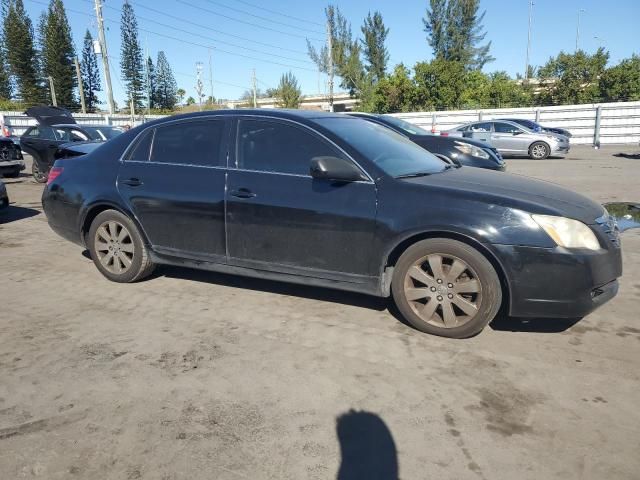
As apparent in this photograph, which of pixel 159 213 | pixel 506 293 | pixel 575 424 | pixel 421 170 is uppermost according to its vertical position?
pixel 421 170

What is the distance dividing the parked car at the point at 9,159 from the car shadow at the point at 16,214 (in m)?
3.81

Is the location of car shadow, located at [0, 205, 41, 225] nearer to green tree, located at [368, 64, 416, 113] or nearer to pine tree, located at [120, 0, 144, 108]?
green tree, located at [368, 64, 416, 113]

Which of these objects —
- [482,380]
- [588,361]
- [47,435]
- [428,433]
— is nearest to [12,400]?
[47,435]

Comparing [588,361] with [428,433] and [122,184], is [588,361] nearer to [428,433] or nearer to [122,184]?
[428,433]

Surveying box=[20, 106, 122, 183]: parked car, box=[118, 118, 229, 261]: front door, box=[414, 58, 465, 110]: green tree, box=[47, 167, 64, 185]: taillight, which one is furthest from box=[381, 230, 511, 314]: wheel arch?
box=[414, 58, 465, 110]: green tree

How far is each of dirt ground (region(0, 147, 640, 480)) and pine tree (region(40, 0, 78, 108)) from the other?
66.6 meters

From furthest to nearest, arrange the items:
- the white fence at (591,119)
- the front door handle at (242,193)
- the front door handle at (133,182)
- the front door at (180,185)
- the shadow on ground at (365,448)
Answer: the white fence at (591,119)
the front door handle at (133,182)
the front door at (180,185)
the front door handle at (242,193)
the shadow on ground at (365,448)

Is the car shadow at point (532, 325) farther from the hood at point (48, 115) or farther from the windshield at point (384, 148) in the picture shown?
the hood at point (48, 115)

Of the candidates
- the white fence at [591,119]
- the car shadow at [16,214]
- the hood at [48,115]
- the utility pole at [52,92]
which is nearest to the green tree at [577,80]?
the white fence at [591,119]

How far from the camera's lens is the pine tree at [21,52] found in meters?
59.2

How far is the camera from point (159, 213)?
15.0 ft

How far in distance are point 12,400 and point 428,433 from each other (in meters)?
2.35

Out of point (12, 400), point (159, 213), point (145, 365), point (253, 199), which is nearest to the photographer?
point (12, 400)

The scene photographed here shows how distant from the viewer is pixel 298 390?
118 inches
